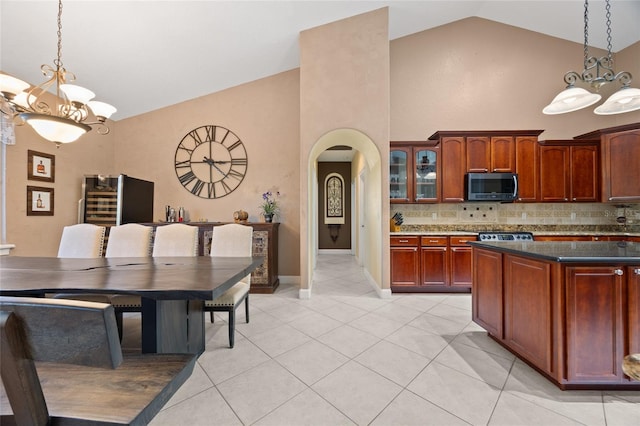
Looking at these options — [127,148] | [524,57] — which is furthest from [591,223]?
[127,148]

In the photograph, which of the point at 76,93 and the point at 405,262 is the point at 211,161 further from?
the point at 405,262

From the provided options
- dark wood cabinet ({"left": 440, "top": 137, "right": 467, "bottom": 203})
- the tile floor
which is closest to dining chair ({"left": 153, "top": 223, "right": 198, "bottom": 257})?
the tile floor

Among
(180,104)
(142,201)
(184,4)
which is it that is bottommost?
(142,201)

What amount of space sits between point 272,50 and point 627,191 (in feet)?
18.7

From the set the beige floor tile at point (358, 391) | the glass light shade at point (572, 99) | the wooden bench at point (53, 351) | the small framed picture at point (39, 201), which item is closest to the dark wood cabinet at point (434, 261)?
the glass light shade at point (572, 99)

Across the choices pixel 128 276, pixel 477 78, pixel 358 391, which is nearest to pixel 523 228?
pixel 477 78

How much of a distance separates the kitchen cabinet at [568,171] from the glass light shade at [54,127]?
18.9 ft

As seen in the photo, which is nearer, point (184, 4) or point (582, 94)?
point (582, 94)

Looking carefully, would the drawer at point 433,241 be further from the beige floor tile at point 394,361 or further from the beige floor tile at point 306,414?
the beige floor tile at point 306,414

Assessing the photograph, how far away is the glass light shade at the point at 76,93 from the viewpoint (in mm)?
1752

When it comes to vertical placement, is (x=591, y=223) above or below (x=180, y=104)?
below

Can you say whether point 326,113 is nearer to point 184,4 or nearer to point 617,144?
point 184,4

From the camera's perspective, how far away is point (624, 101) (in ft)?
6.70

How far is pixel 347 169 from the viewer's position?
24.1ft
